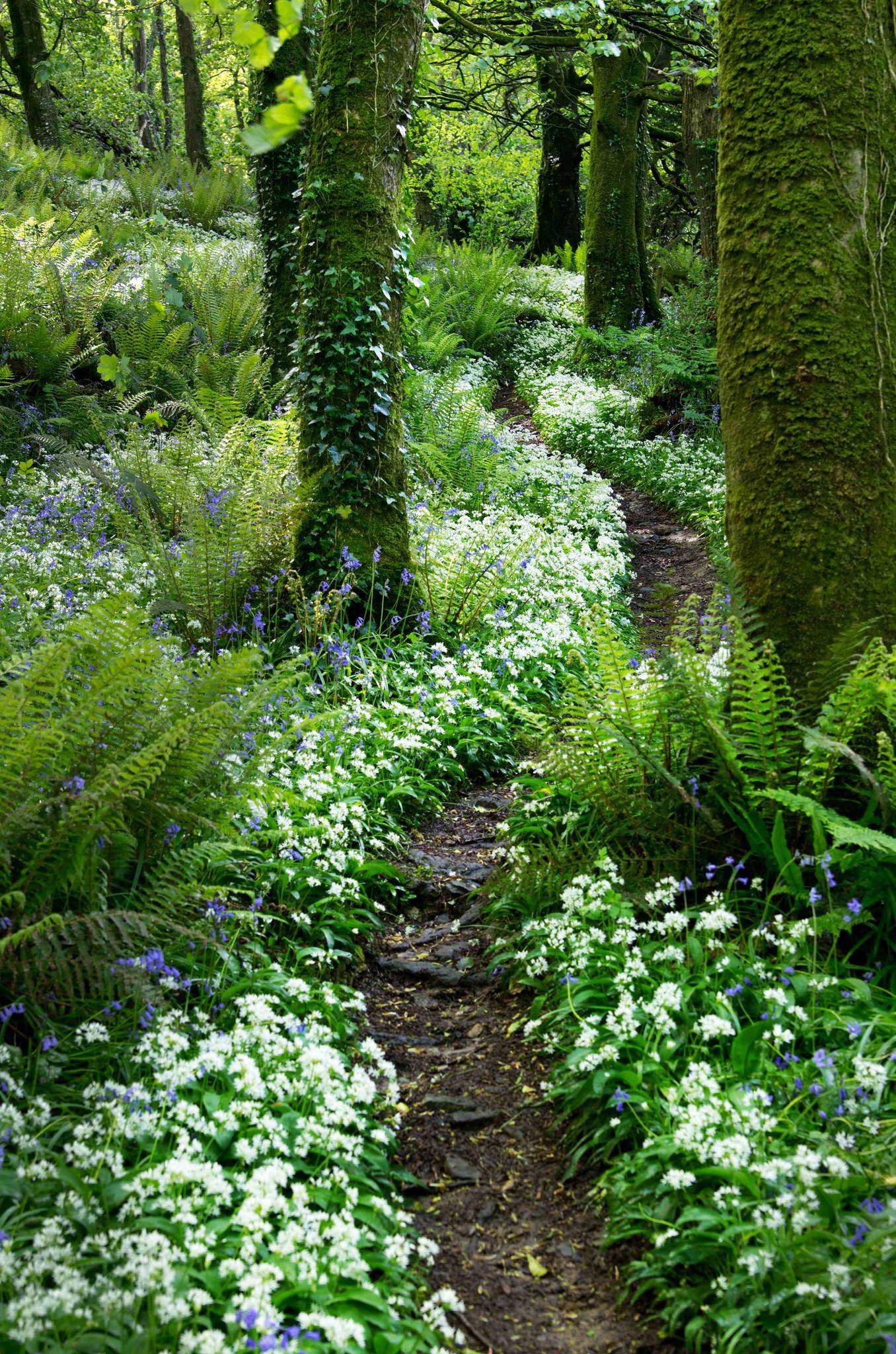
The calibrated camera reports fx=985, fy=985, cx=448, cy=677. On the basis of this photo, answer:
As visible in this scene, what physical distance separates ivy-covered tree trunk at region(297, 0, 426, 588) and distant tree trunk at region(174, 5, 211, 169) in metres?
15.8

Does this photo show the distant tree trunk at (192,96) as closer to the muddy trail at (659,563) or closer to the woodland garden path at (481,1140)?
the muddy trail at (659,563)

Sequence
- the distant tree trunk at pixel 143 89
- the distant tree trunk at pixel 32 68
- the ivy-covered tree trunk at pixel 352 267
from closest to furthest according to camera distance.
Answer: the ivy-covered tree trunk at pixel 352 267, the distant tree trunk at pixel 32 68, the distant tree trunk at pixel 143 89

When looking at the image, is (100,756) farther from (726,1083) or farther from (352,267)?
(352,267)

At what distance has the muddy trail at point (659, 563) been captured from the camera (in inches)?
297

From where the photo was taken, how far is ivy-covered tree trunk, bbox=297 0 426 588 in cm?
587

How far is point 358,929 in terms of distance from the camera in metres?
3.88

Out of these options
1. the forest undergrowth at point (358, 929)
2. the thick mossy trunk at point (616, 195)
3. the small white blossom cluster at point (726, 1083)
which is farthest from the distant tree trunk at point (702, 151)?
the small white blossom cluster at point (726, 1083)

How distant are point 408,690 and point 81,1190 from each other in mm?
3530

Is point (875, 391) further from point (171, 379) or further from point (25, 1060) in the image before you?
point (171, 379)

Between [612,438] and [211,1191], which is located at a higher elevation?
[211,1191]

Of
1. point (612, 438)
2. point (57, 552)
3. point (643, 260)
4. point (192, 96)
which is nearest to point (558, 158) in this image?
point (643, 260)

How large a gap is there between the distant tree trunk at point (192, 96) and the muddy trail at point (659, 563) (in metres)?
13.4

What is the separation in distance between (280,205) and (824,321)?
20.7ft

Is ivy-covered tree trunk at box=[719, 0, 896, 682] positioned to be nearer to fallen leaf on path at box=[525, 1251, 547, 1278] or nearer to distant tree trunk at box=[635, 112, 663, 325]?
fallen leaf on path at box=[525, 1251, 547, 1278]
